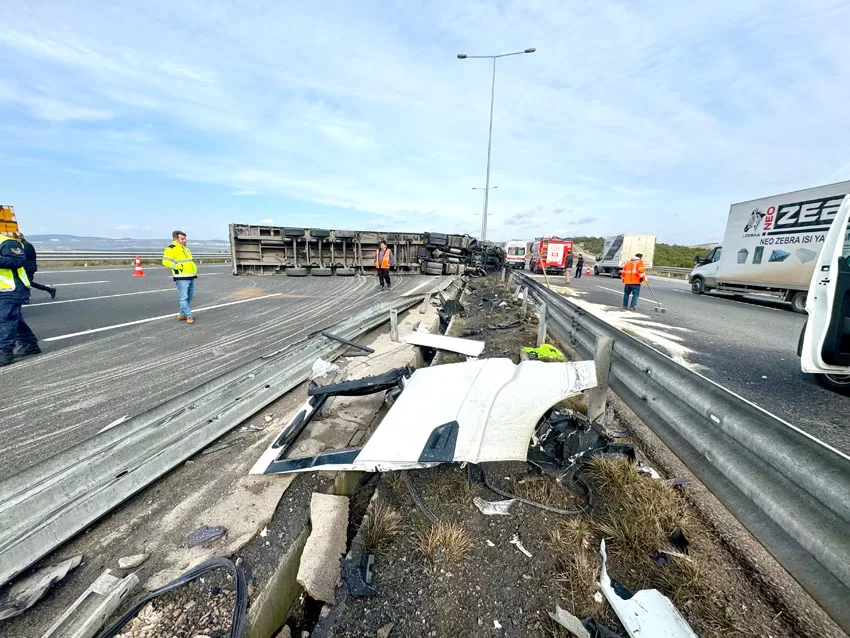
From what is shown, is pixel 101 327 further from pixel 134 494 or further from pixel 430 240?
pixel 430 240

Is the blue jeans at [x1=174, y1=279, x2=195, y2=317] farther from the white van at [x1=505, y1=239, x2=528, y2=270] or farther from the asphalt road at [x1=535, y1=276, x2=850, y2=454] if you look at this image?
the white van at [x1=505, y1=239, x2=528, y2=270]

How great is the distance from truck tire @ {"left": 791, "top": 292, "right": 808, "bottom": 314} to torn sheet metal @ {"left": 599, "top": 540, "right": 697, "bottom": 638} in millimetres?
13762

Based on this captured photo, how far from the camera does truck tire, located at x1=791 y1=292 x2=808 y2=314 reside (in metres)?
10.5

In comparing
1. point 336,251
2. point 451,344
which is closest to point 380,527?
point 451,344

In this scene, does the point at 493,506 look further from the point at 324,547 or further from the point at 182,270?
the point at 182,270

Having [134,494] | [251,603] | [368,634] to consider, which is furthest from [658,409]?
[134,494]

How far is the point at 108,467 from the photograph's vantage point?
1914mm

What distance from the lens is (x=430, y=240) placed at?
1800cm

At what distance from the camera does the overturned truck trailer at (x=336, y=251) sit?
616 inches

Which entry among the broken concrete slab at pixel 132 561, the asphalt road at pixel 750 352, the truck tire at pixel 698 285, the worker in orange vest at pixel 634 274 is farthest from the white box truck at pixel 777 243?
the broken concrete slab at pixel 132 561

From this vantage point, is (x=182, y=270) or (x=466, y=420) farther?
(x=182, y=270)

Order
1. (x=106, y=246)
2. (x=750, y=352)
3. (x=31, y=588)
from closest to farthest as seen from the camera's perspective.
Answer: (x=31, y=588) → (x=750, y=352) → (x=106, y=246)

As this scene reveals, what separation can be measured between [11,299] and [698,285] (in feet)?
66.8

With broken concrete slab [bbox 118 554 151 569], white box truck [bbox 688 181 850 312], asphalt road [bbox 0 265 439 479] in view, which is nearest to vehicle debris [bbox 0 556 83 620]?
broken concrete slab [bbox 118 554 151 569]
